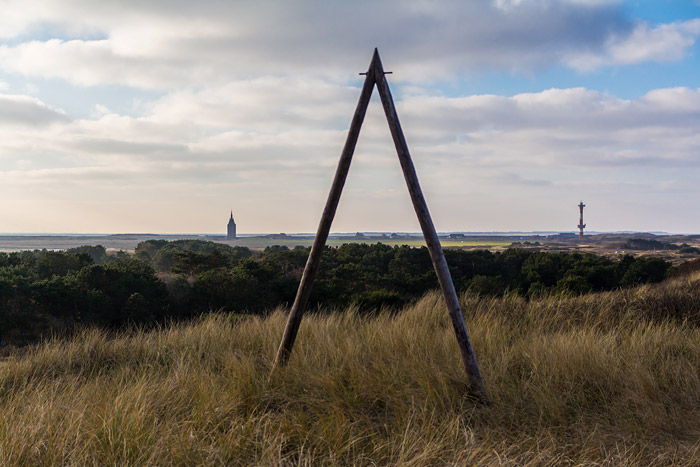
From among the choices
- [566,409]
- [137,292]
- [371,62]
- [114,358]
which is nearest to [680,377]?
[566,409]

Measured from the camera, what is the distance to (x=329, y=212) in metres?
4.70

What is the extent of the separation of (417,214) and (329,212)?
34.0 inches

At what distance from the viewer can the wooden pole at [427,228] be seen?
428cm

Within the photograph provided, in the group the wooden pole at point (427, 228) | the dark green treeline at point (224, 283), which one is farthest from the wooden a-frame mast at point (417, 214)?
the dark green treeline at point (224, 283)

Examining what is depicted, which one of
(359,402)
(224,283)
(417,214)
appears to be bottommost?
(224,283)

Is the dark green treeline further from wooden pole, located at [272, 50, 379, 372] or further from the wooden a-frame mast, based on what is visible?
the wooden a-frame mast

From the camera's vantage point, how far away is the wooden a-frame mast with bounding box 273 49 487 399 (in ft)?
14.1

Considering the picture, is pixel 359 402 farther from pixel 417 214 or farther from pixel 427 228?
pixel 417 214

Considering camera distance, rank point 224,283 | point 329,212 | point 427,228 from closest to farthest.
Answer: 1. point 427,228
2. point 329,212
3. point 224,283

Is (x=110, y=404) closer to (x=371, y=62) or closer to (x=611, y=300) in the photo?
(x=371, y=62)

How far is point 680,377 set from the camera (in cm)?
461

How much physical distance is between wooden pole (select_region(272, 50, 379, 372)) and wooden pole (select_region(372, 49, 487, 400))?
6.3 inches

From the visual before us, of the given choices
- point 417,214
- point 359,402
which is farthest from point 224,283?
point 359,402

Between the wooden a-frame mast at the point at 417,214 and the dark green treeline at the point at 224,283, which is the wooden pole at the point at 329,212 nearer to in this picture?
the wooden a-frame mast at the point at 417,214
